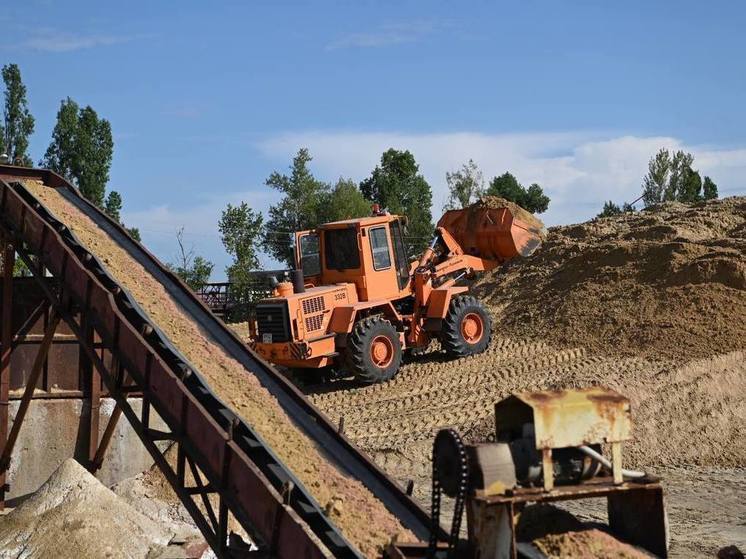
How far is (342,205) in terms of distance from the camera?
39031 mm

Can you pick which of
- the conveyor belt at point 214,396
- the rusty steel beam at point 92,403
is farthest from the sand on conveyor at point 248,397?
the rusty steel beam at point 92,403

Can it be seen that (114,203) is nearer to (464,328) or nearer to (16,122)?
(16,122)

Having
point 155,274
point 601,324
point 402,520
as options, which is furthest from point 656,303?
point 402,520

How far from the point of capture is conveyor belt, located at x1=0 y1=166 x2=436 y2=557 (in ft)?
21.4

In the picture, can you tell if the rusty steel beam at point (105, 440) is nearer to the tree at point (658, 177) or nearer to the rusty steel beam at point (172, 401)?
the rusty steel beam at point (172, 401)

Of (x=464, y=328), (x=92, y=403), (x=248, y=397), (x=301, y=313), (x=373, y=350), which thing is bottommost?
(x=92, y=403)

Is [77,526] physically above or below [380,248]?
below

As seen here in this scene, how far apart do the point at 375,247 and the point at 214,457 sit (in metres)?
10.4

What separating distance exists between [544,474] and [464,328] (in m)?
13.0

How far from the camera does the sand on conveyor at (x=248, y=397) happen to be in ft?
21.8

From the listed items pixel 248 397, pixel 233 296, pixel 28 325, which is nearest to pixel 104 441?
pixel 28 325

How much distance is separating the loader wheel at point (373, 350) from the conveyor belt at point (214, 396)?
6133mm

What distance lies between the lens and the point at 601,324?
17844 mm

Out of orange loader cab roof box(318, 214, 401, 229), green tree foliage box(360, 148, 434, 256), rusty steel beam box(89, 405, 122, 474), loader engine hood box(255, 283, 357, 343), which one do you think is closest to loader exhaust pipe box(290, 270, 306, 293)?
loader engine hood box(255, 283, 357, 343)
